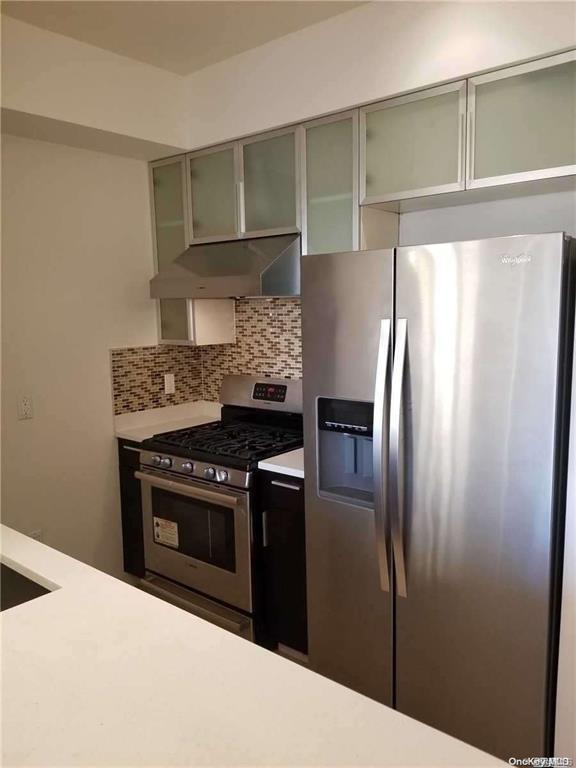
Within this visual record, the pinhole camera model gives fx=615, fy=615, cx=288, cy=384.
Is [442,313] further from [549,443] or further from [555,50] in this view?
[555,50]

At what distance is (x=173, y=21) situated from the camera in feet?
8.16

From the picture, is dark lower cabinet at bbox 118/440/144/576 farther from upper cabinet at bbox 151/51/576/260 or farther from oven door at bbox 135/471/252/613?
upper cabinet at bbox 151/51/576/260

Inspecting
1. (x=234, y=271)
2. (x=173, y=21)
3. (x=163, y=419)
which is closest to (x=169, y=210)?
(x=234, y=271)

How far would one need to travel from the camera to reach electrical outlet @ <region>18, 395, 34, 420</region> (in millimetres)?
2992

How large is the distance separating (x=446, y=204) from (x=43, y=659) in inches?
Result: 86.6

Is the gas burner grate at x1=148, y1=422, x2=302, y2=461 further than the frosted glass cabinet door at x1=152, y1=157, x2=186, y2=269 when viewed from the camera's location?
No

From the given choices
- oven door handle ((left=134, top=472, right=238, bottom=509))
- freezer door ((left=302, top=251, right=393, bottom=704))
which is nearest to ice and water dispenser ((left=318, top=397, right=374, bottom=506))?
freezer door ((left=302, top=251, right=393, bottom=704))

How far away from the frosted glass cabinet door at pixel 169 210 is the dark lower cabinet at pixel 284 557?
1452mm

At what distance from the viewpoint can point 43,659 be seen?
1.21 meters

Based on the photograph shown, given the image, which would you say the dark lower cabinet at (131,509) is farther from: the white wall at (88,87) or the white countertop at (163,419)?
the white wall at (88,87)

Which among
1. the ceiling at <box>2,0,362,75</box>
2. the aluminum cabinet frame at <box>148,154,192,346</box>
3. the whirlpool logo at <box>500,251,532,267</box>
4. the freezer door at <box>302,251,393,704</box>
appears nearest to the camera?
the whirlpool logo at <box>500,251,532,267</box>

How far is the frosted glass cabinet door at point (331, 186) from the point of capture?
256 centimetres

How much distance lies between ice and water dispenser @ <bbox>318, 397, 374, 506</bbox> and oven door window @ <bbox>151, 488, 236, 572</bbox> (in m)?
0.64

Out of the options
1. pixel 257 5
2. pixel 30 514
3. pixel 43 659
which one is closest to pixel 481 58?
pixel 257 5
